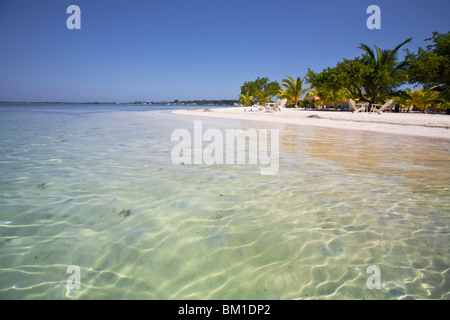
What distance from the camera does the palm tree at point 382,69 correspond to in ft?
76.0

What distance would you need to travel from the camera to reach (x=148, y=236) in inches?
86.0

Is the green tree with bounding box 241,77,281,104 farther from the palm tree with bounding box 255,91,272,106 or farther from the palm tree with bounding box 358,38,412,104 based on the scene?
the palm tree with bounding box 358,38,412,104

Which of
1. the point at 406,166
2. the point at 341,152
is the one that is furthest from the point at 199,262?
the point at 341,152

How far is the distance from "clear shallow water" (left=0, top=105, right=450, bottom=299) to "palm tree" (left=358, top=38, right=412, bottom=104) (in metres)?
24.9

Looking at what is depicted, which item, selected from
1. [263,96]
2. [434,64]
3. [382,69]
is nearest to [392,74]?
[382,69]

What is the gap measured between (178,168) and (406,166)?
15.9 feet

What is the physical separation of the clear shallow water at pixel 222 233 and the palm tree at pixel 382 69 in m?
24.9

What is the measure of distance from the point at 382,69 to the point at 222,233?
29.6 meters

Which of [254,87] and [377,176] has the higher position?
[254,87]

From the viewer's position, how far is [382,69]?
77.8 feet

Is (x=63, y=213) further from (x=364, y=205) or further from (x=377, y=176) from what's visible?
(x=377, y=176)
